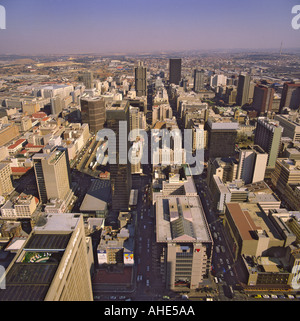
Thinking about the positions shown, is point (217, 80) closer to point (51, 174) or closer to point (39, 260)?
point (51, 174)

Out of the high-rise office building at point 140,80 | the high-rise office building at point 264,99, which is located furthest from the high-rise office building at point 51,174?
the high-rise office building at point 264,99

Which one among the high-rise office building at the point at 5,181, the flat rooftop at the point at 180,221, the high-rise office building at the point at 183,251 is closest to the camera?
the high-rise office building at the point at 183,251

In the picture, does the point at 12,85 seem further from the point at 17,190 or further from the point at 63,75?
the point at 17,190

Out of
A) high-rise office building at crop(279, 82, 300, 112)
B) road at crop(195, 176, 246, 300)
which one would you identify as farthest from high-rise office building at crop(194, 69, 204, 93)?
road at crop(195, 176, 246, 300)

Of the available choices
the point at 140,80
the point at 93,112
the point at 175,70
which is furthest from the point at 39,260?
the point at 175,70

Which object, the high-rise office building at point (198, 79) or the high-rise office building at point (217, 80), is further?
the high-rise office building at point (217, 80)

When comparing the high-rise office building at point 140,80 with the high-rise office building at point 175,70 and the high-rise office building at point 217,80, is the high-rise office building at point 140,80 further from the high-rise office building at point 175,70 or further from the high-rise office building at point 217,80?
the high-rise office building at point 217,80

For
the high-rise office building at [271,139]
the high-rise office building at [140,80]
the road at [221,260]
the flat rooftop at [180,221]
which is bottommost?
the road at [221,260]
